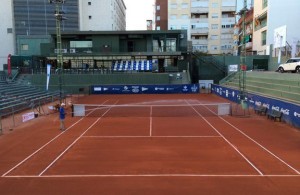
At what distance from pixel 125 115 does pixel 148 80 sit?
25660 millimetres

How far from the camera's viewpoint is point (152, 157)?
45.3 feet

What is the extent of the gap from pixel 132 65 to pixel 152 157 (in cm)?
4364

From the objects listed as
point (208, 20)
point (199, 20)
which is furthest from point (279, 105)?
point (199, 20)

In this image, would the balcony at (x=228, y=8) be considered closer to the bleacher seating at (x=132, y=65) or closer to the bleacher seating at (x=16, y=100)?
the bleacher seating at (x=132, y=65)

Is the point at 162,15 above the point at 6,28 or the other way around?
above

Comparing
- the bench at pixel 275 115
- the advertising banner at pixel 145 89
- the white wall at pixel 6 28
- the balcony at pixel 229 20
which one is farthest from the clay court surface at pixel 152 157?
the balcony at pixel 229 20

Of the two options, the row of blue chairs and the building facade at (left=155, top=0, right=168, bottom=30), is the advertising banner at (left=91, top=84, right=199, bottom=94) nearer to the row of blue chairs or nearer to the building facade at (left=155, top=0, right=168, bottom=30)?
the row of blue chairs

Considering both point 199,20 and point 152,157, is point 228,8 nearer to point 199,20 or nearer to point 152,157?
point 199,20

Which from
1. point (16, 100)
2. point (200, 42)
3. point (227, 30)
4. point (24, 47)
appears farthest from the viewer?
point (200, 42)

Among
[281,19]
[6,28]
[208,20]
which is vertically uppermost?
[208,20]

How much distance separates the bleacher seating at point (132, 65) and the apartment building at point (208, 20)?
132 feet

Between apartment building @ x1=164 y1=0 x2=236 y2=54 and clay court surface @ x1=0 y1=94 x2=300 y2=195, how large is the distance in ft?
246

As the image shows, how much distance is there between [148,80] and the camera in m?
52.2

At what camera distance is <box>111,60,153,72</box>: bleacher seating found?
55688mm
